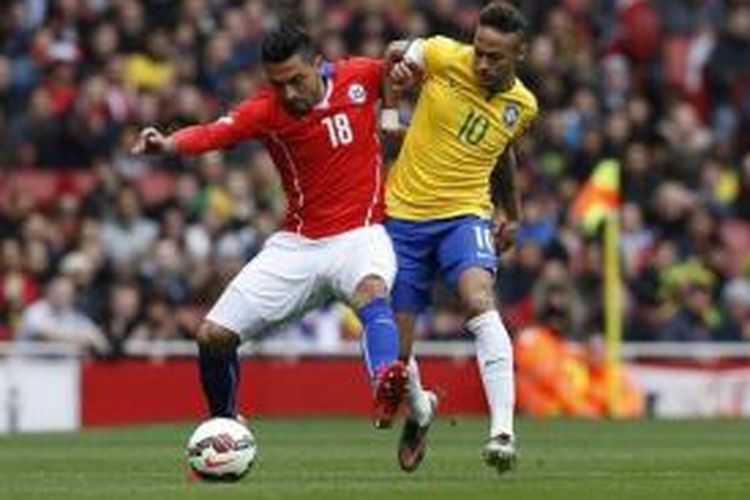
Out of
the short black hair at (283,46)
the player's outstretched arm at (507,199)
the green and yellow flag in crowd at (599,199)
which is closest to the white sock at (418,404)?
the player's outstretched arm at (507,199)

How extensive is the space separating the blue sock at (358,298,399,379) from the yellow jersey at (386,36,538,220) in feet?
3.05

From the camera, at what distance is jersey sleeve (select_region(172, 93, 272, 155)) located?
Result: 48.3 ft

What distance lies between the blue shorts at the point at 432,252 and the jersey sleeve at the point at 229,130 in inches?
46.4

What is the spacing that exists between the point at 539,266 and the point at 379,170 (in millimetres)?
11777

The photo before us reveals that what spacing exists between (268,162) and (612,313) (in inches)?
145

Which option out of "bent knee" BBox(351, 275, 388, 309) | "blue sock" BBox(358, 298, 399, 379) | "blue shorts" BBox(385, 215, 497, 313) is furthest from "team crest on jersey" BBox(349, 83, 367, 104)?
"blue sock" BBox(358, 298, 399, 379)

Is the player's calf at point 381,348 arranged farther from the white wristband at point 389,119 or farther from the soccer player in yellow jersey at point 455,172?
the white wristband at point 389,119

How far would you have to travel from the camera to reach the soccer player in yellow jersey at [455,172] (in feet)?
50.4

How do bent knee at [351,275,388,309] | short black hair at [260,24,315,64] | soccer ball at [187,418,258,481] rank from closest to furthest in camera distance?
soccer ball at [187,418,258,481]
short black hair at [260,24,315,64]
bent knee at [351,275,388,309]

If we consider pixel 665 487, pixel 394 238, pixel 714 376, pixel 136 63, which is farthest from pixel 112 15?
pixel 665 487

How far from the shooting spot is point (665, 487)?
14148 mm

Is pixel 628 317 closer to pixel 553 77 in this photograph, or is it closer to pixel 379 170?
pixel 553 77

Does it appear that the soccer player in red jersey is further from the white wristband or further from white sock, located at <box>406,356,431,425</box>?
white sock, located at <box>406,356,431,425</box>

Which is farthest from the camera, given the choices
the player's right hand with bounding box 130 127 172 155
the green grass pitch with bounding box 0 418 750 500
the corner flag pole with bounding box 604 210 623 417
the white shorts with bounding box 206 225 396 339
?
the corner flag pole with bounding box 604 210 623 417
